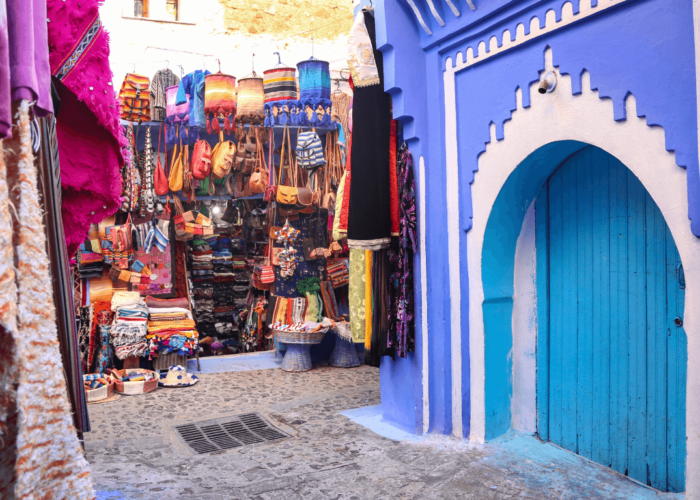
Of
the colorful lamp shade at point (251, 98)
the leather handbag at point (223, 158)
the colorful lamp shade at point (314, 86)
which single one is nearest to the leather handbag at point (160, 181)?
the leather handbag at point (223, 158)

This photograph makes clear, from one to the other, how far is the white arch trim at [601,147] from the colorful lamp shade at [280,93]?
3.17 meters

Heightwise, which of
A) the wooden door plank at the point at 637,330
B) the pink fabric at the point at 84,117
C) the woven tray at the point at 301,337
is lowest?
the woven tray at the point at 301,337

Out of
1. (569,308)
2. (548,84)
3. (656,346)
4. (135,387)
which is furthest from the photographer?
(135,387)

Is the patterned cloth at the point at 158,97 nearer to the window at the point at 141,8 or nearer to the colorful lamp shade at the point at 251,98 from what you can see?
the colorful lamp shade at the point at 251,98

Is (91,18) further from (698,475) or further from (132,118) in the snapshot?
(132,118)

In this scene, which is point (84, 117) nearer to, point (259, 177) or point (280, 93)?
point (280, 93)

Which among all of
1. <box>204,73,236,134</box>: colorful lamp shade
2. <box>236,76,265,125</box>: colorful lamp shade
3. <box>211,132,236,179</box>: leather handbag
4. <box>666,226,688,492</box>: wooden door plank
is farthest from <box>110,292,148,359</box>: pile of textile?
<box>666,226,688,492</box>: wooden door plank

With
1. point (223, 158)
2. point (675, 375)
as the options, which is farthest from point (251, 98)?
point (675, 375)

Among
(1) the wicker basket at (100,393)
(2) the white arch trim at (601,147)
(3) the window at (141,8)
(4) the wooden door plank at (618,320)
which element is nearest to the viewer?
(2) the white arch trim at (601,147)

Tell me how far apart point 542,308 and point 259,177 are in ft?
13.7

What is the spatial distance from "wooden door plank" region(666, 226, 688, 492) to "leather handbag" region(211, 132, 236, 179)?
5.07m

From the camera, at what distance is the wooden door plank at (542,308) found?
3.71 m

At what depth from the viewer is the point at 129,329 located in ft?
20.4

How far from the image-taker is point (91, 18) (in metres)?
1.80
